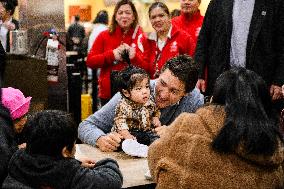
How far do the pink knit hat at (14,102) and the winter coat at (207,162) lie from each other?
1334 millimetres

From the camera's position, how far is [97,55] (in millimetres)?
5258

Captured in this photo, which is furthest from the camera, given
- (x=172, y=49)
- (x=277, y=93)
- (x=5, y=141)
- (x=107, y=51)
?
(x=107, y=51)

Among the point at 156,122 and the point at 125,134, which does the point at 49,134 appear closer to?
the point at 125,134

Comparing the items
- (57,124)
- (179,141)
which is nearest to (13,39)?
(57,124)

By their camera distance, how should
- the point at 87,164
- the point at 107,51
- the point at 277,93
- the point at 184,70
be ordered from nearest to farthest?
the point at 87,164
the point at 184,70
the point at 277,93
the point at 107,51

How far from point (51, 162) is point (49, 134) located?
123 millimetres

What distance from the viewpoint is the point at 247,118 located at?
2.06 meters

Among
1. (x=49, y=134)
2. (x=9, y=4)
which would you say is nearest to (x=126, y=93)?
(x=49, y=134)

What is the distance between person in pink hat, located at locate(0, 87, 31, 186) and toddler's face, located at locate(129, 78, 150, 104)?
0.66m

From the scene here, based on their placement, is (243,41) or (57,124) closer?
(57,124)

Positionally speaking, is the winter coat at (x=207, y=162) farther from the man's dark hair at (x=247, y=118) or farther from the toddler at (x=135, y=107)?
the toddler at (x=135, y=107)

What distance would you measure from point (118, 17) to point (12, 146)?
2700 millimetres

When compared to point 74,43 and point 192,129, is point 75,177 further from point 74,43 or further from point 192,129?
point 74,43

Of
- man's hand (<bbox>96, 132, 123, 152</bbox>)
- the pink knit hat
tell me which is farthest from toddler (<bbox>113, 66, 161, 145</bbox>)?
the pink knit hat
